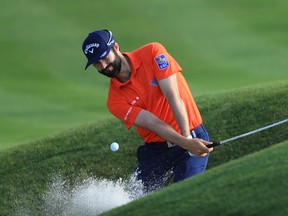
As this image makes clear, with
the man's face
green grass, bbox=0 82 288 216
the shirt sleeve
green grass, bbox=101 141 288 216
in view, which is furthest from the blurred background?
green grass, bbox=101 141 288 216

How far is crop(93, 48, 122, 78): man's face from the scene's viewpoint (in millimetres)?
8188

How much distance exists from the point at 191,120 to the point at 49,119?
7214 millimetres

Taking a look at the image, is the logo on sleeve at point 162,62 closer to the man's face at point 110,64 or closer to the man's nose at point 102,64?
the man's face at point 110,64

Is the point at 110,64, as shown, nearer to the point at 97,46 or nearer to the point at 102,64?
the point at 102,64

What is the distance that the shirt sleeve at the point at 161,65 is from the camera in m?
8.20

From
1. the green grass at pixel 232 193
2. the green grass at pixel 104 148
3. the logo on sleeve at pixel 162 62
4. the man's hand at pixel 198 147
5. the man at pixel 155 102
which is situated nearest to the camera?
the green grass at pixel 232 193

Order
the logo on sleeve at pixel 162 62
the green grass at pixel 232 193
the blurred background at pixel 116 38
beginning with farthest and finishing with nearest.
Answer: the blurred background at pixel 116 38
the logo on sleeve at pixel 162 62
the green grass at pixel 232 193

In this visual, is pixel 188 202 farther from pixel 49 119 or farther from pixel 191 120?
pixel 49 119

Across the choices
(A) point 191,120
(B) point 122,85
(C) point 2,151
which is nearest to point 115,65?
(B) point 122,85

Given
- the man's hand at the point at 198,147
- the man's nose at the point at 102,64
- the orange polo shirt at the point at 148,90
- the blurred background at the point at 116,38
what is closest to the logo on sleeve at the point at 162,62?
the orange polo shirt at the point at 148,90

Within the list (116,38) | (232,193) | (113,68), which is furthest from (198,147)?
(116,38)

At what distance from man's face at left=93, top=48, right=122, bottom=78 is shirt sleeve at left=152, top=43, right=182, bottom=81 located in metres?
0.35

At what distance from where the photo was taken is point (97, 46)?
812 centimetres

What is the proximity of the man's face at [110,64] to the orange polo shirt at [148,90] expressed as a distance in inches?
5.5
